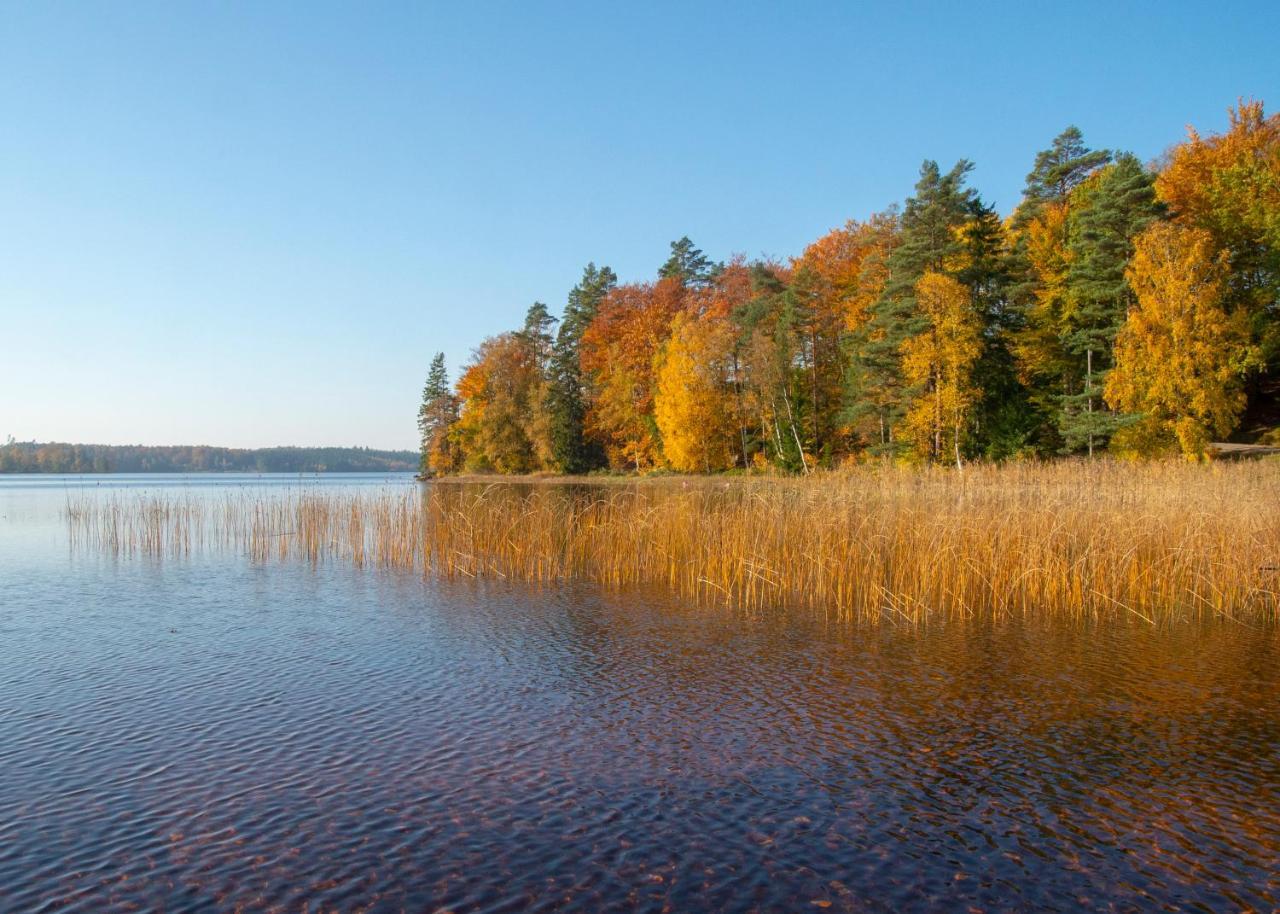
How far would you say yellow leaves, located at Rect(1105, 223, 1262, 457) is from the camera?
2309 cm

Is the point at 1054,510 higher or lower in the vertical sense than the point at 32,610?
higher

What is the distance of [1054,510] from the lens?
11.3 meters

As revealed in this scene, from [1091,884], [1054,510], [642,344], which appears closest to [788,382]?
[642,344]

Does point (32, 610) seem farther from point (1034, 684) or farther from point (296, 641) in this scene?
point (1034, 684)

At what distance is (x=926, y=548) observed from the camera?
403 inches

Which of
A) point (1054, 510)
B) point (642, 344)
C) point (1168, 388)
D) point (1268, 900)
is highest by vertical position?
point (642, 344)

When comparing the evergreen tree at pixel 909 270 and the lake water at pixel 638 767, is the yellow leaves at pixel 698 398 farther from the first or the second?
the lake water at pixel 638 767

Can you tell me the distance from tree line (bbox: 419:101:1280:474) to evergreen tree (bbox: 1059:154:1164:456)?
0.08 m

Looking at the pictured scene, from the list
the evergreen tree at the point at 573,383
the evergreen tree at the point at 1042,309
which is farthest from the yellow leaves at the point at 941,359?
the evergreen tree at the point at 573,383

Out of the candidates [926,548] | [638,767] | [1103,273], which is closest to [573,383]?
[1103,273]

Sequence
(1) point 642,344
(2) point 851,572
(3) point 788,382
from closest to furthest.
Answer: (2) point 851,572 < (3) point 788,382 < (1) point 642,344

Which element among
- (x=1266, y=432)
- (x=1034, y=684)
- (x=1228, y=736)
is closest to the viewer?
(x=1228, y=736)

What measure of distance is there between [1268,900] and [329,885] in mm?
4102

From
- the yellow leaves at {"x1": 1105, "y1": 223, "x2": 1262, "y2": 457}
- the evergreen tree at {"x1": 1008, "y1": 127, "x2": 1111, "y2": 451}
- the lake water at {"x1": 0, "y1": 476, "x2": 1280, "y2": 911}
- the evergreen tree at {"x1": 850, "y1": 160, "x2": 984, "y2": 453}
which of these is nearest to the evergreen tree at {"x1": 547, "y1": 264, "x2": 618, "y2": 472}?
the evergreen tree at {"x1": 850, "y1": 160, "x2": 984, "y2": 453}
